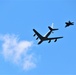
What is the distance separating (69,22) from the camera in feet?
636

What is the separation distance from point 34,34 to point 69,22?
2037 cm

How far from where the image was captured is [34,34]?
19738cm
